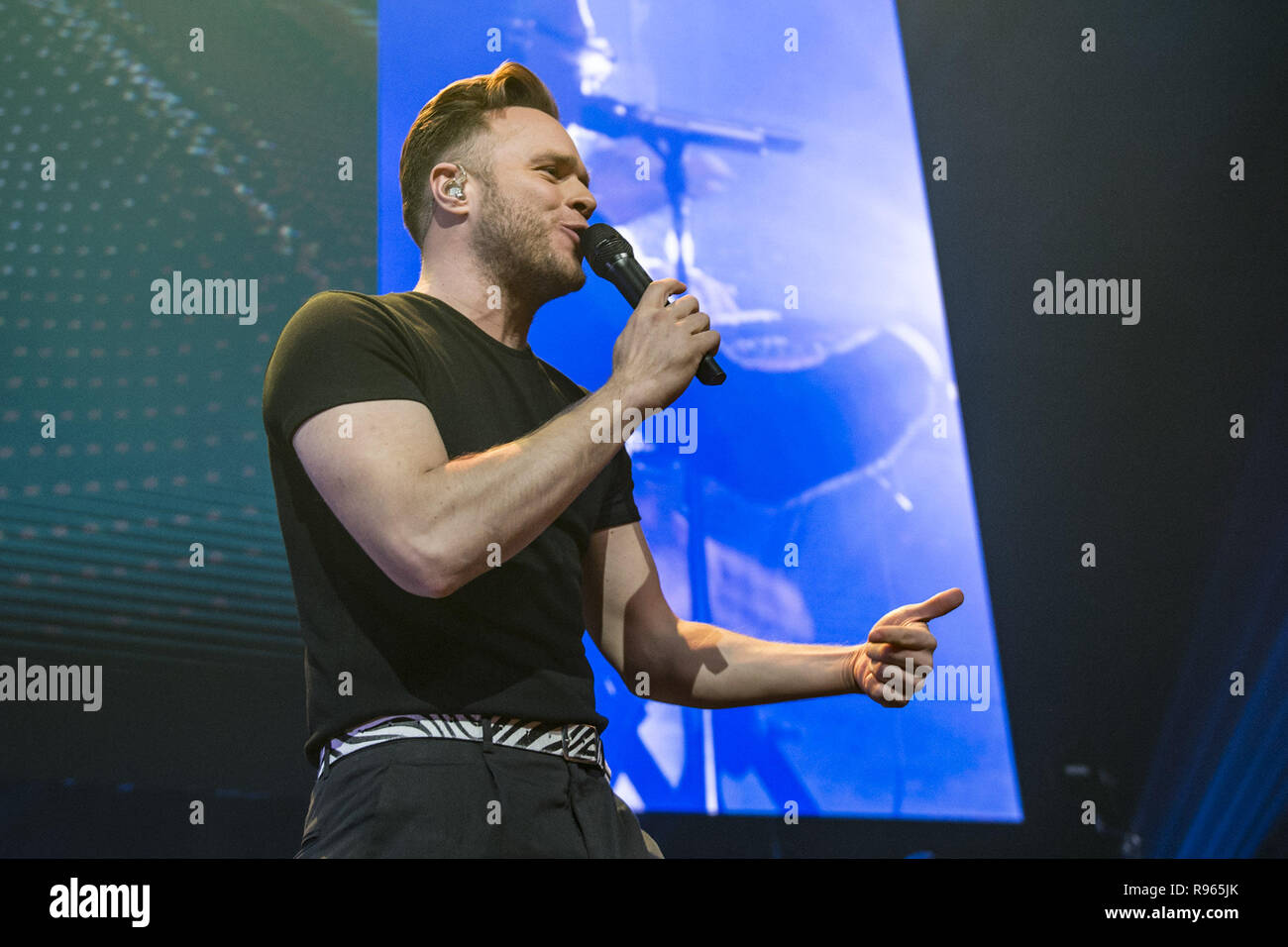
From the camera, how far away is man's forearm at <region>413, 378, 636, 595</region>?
114 centimetres

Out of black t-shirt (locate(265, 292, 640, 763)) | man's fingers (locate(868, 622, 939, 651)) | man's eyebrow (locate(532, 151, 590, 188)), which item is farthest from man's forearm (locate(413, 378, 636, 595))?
man's eyebrow (locate(532, 151, 590, 188))

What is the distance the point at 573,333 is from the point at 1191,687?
5.09 ft

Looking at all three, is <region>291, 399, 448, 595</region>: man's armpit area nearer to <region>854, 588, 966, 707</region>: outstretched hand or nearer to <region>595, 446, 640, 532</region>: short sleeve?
<region>595, 446, 640, 532</region>: short sleeve

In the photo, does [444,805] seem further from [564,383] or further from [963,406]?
[963,406]

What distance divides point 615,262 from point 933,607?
639 mm

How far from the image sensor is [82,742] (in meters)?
2.27

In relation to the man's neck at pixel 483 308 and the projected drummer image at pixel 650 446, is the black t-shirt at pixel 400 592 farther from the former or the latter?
the man's neck at pixel 483 308

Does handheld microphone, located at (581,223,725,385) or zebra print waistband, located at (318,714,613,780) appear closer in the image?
zebra print waistband, located at (318,714,613,780)

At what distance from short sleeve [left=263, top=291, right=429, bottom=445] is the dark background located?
1.15m

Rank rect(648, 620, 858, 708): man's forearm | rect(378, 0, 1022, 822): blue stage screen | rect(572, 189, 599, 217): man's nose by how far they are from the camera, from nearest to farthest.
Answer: rect(648, 620, 858, 708): man's forearm < rect(572, 189, 599, 217): man's nose < rect(378, 0, 1022, 822): blue stage screen

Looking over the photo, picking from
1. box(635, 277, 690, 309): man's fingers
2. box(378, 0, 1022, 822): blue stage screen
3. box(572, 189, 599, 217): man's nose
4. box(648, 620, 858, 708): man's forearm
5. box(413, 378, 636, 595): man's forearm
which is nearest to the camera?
box(413, 378, 636, 595): man's forearm

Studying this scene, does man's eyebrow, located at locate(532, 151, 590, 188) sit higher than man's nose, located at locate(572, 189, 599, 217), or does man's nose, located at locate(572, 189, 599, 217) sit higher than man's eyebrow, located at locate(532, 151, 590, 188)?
man's eyebrow, located at locate(532, 151, 590, 188)

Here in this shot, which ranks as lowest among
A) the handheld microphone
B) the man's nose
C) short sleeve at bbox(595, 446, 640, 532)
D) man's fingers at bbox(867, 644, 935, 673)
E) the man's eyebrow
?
man's fingers at bbox(867, 644, 935, 673)
